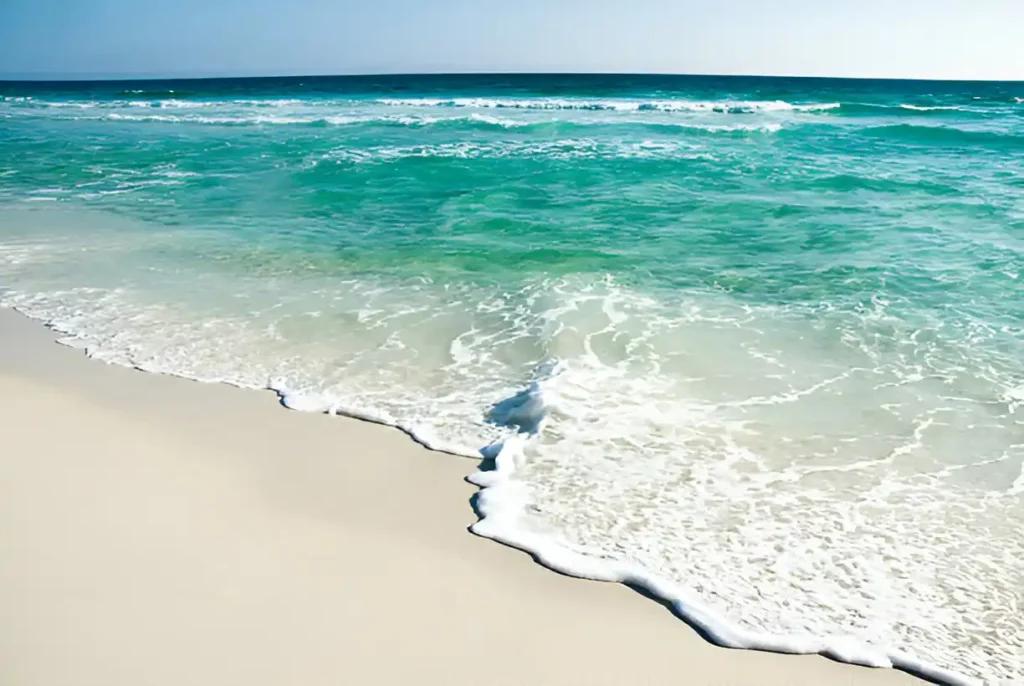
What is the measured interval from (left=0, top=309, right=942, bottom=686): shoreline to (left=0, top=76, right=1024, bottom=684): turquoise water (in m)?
0.23

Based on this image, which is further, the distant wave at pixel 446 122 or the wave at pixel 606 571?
the distant wave at pixel 446 122

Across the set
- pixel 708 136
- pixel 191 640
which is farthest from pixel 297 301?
pixel 708 136

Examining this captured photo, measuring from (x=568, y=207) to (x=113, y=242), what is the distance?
21.4ft

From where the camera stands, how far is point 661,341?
6.50 meters

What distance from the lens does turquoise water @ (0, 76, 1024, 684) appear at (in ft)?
12.1

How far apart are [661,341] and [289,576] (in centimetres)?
388

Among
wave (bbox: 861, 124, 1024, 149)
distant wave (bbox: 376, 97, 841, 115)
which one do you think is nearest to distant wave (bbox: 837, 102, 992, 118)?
distant wave (bbox: 376, 97, 841, 115)

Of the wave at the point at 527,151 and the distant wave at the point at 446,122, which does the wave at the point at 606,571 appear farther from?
the distant wave at the point at 446,122

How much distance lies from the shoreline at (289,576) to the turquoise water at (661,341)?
0.23 metres

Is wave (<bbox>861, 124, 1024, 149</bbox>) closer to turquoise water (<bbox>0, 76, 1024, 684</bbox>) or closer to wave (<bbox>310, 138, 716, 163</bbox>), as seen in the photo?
turquoise water (<bbox>0, 76, 1024, 684</bbox>)

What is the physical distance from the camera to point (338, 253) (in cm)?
953

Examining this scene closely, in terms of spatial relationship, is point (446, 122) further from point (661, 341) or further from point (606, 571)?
point (606, 571)

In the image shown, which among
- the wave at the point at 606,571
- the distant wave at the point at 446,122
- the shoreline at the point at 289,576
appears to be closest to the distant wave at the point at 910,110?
the distant wave at the point at 446,122

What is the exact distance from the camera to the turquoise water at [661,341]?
369 centimetres
